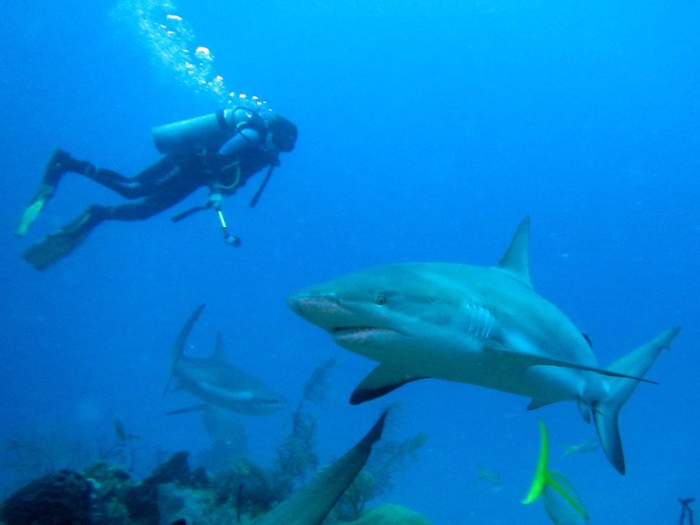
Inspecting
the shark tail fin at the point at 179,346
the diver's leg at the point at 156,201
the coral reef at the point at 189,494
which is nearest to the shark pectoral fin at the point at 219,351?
the shark tail fin at the point at 179,346

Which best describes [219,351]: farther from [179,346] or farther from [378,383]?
[378,383]

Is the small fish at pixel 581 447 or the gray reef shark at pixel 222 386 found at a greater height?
the small fish at pixel 581 447

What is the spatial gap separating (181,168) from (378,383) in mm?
8489

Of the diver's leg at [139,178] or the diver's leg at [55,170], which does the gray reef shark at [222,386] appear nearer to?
the diver's leg at [139,178]

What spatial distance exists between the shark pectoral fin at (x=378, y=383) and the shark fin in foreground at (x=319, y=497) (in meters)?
1.72

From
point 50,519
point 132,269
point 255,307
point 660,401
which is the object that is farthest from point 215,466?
point 132,269

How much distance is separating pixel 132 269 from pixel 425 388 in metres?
101

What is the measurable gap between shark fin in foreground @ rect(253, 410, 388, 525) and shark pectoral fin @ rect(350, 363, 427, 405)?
1717 mm

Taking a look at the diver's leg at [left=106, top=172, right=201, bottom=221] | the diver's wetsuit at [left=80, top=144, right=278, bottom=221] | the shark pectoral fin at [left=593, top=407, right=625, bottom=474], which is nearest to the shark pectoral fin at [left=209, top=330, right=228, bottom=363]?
the diver's wetsuit at [left=80, top=144, right=278, bottom=221]

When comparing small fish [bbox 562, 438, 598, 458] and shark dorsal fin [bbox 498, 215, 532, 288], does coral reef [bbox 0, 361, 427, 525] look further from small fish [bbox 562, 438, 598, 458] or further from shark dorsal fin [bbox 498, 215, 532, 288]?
small fish [bbox 562, 438, 598, 458]

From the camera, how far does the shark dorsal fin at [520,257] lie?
4918 millimetres

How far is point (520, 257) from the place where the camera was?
196 inches

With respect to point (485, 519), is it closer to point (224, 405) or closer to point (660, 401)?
point (224, 405)

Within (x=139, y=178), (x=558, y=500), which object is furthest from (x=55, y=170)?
(x=558, y=500)
